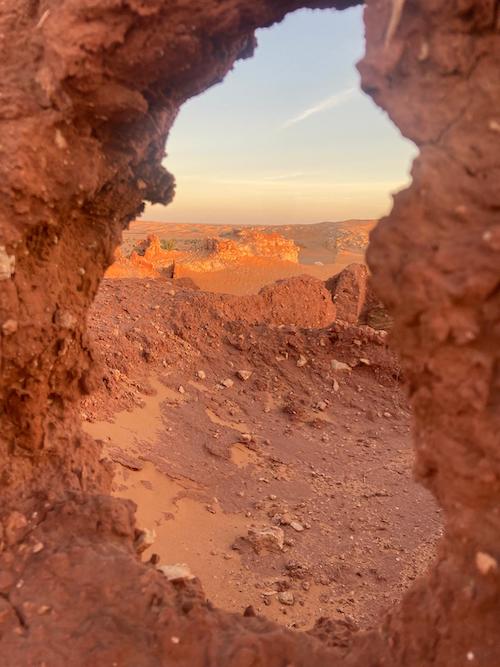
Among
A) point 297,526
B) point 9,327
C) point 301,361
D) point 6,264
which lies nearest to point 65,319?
point 9,327

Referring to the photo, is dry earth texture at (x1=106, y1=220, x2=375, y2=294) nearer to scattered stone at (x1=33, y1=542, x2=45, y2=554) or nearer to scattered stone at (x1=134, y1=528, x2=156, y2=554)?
scattered stone at (x1=134, y1=528, x2=156, y2=554)

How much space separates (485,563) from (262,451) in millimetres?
5267

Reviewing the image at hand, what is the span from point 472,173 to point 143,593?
2208mm

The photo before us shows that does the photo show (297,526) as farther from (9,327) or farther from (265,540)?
(9,327)

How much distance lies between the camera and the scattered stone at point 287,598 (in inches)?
182

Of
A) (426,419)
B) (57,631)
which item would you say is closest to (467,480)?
(426,419)

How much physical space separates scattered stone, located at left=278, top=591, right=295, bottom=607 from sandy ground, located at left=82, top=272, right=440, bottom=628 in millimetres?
13

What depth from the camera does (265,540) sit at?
525cm

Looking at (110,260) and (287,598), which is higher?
(110,260)

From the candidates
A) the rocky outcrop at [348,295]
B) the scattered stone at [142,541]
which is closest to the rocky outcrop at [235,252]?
the rocky outcrop at [348,295]

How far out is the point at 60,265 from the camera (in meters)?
3.20

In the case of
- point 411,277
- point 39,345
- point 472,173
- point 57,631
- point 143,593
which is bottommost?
point 57,631

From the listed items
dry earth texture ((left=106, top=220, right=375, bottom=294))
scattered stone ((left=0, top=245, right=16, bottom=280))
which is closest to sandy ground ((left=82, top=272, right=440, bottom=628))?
scattered stone ((left=0, top=245, right=16, bottom=280))

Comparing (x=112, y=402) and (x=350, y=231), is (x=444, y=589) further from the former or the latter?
(x=350, y=231)
